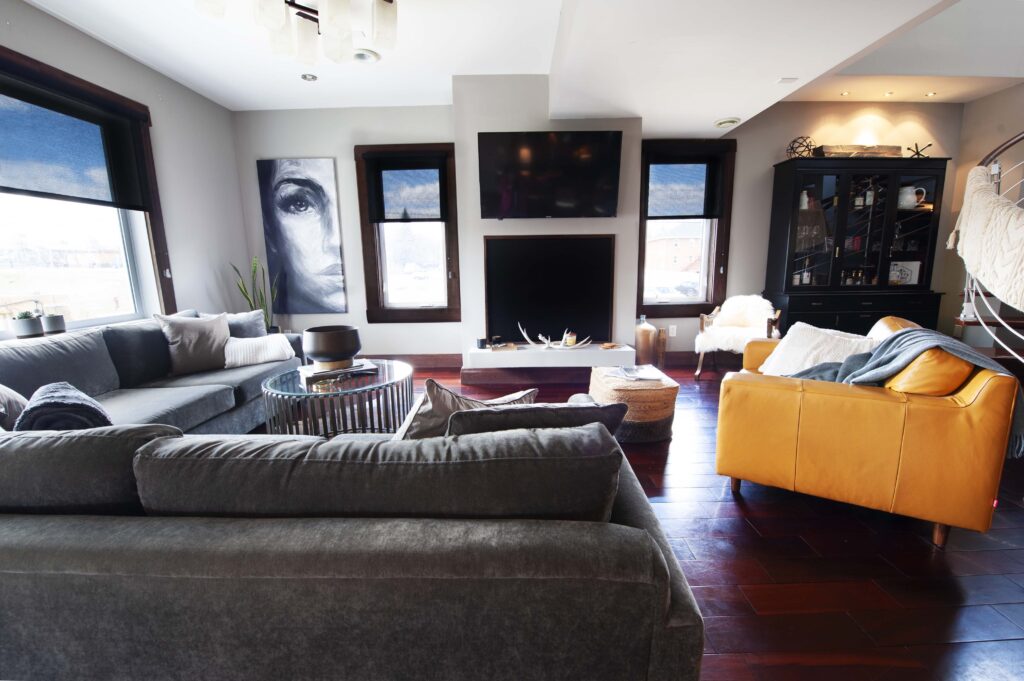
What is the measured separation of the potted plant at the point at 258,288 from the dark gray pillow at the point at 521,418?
3933 mm

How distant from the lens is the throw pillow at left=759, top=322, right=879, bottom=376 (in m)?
2.25

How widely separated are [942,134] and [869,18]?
10.8 feet

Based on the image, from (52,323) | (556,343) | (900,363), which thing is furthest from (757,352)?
(52,323)

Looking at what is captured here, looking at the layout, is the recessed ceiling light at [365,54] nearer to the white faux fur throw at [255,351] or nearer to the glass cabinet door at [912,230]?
the white faux fur throw at [255,351]

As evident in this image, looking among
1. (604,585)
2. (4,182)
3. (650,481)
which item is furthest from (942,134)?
(4,182)

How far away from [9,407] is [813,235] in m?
5.50

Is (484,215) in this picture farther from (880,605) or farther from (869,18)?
(880,605)

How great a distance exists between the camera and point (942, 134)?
13.7 ft

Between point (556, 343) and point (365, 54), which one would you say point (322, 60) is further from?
point (556, 343)

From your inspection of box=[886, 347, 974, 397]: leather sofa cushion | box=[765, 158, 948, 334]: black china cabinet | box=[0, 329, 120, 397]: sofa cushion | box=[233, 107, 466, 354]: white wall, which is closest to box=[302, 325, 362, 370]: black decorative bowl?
box=[0, 329, 120, 397]: sofa cushion

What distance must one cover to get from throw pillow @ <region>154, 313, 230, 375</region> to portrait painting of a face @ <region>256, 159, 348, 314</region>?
4.93 ft

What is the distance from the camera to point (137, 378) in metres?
2.64

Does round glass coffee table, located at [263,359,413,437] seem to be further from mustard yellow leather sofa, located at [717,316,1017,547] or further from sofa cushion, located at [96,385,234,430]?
mustard yellow leather sofa, located at [717,316,1017,547]

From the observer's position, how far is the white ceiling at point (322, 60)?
2.54 metres
